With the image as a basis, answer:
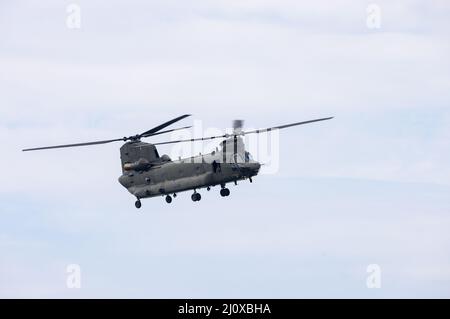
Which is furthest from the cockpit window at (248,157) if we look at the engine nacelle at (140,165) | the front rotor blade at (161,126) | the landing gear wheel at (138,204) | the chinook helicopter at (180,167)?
the landing gear wheel at (138,204)

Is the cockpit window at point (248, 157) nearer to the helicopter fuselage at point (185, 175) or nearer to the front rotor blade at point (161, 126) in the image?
the helicopter fuselage at point (185, 175)

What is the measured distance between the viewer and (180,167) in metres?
131

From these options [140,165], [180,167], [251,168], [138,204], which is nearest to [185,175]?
[180,167]

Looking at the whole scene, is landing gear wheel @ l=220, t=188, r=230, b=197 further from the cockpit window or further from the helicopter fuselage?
the cockpit window

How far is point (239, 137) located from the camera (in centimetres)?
12650

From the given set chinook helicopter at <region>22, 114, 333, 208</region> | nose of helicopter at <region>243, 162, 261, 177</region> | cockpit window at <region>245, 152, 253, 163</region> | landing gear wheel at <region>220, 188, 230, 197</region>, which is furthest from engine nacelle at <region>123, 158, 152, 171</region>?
nose of helicopter at <region>243, 162, 261, 177</region>

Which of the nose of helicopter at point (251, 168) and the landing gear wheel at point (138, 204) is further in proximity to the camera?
the landing gear wheel at point (138, 204)

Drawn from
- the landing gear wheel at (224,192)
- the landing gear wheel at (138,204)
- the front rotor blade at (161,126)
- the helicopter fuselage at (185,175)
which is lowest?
the landing gear wheel at (138,204)

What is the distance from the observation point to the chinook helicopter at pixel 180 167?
12581 cm

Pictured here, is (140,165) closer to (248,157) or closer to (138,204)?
(138,204)
